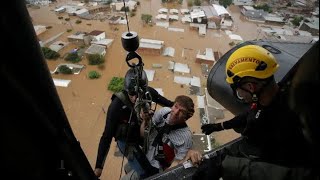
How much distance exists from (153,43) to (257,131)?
62.3 feet

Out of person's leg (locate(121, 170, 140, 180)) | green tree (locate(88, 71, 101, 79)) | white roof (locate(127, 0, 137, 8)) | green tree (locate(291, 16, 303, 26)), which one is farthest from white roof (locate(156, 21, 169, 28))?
person's leg (locate(121, 170, 140, 180))

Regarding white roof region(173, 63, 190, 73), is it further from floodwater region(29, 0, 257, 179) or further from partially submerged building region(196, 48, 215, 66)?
partially submerged building region(196, 48, 215, 66)

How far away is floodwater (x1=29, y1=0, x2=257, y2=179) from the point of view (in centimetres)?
1326

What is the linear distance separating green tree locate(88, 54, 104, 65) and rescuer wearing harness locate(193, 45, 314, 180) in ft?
57.4

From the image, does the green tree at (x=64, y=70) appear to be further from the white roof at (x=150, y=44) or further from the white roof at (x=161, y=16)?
the white roof at (x=161, y=16)

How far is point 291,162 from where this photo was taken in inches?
52.7

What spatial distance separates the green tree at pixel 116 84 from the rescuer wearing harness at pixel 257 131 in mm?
14194

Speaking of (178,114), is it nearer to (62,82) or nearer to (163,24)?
(62,82)

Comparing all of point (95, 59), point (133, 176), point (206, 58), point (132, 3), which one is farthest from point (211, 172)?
point (132, 3)

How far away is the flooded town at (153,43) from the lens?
1432 cm

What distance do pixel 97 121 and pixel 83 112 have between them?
1.30 metres

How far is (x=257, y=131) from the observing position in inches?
82.2

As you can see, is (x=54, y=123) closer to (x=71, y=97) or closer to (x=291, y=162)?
(x=291, y=162)

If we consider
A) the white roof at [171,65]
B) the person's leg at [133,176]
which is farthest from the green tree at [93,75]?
the person's leg at [133,176]
